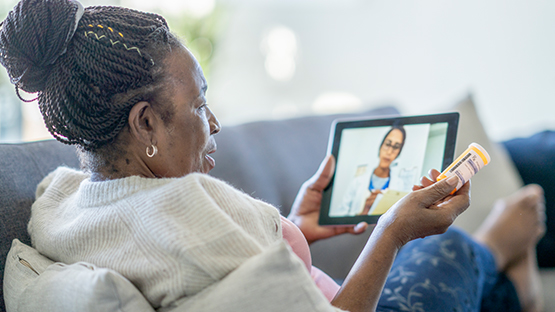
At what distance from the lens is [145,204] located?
578mm

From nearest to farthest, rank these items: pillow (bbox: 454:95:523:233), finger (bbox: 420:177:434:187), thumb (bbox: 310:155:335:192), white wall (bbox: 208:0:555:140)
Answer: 1. finger (bbox: 420:177:434:187)
2. thumb (bbox: 310:155:335:192)
3. pillow (bbox: 454:95:523:233)
4. white wall (bbox: 208:0:555:140)

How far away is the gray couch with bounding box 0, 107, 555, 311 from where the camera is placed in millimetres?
921

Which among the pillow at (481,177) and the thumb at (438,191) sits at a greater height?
the thumb at (438,191)

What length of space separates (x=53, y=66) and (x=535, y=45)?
2.30 m

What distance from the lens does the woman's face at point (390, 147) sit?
3.10 ft

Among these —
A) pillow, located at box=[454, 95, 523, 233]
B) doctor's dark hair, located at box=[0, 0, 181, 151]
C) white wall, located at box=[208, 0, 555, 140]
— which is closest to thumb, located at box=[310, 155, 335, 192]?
doctor's dark hair, located at box=[0, 0, 181, 151]

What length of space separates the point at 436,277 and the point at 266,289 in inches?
24.2

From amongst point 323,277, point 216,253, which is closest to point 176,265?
point 216,253

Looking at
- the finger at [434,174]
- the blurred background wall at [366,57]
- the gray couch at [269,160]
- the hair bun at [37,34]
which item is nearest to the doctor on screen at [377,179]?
the finger at [434,174]

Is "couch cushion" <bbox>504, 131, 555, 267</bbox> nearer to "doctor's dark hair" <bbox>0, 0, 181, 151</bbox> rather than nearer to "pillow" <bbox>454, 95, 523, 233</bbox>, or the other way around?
"pillow" <bbox>454, 95, 523, 233</bbox>

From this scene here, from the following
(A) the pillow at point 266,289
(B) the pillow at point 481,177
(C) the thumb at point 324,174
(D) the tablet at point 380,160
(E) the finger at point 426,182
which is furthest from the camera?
(B) the pillow at point 481,177

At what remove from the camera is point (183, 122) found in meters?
0.69

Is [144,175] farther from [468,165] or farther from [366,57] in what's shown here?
[366,57]

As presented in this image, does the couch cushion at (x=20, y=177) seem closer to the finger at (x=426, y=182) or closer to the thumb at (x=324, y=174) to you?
the thumb at (x=324, y=174)
